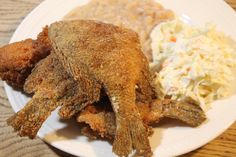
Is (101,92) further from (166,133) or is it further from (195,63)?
(195,63)

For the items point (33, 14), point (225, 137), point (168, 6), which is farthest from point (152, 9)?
point (225, 137)

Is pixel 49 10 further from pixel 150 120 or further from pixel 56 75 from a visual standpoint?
pixel 150 120

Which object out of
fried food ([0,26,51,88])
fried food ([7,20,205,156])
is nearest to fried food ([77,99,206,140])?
fried food ([7,20,205,156])

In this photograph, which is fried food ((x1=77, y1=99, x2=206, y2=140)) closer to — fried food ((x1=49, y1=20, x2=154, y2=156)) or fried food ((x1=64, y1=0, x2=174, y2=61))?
fried food ((x1=49, y1=20, x2=154, y2=156))

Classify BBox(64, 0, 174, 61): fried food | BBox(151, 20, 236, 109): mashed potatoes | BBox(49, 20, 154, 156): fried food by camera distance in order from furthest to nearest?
BBox(64, 0, 174, 61): fried food → BBox(151, 20, 236, 109): mashed potatoes → BBox(49, 20, 154, 156): fried food

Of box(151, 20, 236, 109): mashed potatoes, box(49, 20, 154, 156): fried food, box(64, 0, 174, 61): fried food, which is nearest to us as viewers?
box(49, 20, 154, 156): fried food

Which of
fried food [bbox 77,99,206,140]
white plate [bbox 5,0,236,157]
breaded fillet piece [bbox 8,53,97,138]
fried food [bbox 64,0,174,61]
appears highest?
fried food [bbox 64,0,174,61]

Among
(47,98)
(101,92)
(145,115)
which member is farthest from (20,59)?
(145,115)
